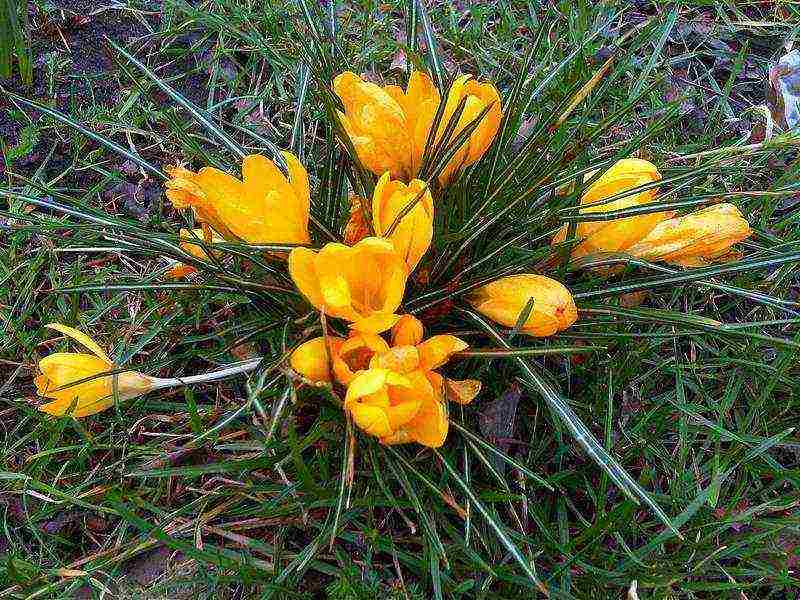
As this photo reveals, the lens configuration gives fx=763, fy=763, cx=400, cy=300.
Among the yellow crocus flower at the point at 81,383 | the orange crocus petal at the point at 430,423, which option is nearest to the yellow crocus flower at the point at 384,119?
the orange crocus petal at the point at 430,423

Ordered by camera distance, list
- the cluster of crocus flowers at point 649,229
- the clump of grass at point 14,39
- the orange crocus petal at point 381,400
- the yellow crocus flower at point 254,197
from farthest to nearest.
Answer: the clump of grass at point 14,39, the cluster of crocus flowers at point 649,229, the yellow crocus flower at point 254,197, the orange crocus petal at point 381,400

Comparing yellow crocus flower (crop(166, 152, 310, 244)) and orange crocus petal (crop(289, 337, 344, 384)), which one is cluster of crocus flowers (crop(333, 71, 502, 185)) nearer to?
yellow crocus flower (crop(166, 152, 310, 244))

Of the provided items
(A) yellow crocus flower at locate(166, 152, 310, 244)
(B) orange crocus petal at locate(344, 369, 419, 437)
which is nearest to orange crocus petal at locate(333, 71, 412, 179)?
(A) yellow crocus flower at locate(166, 152, 310, 244)

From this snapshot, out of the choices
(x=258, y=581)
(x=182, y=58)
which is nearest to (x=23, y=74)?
(x=182, y=58)

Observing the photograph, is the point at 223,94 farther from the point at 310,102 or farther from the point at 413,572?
the point at 413,572

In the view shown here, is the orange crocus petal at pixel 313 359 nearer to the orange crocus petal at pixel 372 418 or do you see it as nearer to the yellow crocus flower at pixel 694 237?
the orange crocus petal at pixel 372 418

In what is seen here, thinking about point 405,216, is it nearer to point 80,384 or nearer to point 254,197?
point 254,197
